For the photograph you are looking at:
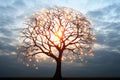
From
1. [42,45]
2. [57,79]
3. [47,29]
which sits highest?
[47,29]

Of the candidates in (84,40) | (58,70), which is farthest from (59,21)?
(58,70)

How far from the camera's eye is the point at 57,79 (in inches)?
1780

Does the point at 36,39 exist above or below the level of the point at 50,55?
above

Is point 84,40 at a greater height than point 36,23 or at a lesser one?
lesser

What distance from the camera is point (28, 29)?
1801 inches

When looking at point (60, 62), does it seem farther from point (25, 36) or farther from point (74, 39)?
point (25, 36)

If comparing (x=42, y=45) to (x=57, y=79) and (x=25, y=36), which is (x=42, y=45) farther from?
(x=57, y=79)

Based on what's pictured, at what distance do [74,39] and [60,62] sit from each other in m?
4.96

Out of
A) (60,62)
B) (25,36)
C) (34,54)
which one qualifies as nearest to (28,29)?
(25,36)

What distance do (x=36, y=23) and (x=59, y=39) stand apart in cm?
505

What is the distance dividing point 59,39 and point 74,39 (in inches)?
113

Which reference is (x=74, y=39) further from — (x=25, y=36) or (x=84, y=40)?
(x=25, y=36)

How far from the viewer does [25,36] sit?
4578 centimetres

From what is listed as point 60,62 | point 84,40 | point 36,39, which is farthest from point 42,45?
point 84,40
